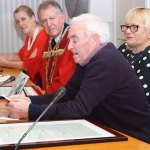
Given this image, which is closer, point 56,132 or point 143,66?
point 56,132

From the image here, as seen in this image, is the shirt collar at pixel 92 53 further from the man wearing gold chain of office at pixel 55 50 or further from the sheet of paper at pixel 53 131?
the man wearing gold chain of office at pixel 55 50

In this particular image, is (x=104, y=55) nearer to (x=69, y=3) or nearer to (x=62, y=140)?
(x=62, y=140)

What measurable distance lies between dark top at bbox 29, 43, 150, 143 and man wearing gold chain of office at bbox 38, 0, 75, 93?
2.83 ft

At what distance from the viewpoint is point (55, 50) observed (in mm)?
2770

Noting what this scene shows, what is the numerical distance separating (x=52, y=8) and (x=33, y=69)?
82 centimetres

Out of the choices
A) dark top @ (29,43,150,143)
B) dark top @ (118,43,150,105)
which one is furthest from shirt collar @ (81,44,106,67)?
dark top @ (118,43,150,105)

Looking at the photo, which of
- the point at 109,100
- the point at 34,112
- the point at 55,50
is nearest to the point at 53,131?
the point at 34,112

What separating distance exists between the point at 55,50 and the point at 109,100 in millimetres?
1235

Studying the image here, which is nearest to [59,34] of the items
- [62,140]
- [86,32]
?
[86,32]

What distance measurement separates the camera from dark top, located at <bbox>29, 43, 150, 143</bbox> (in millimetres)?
→ 1535

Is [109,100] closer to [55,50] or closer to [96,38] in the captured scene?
[96,38]

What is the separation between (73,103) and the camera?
5.07 feet

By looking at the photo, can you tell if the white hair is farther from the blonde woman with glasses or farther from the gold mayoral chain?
the gold mayoral chain

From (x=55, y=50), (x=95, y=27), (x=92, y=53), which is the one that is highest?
(x=95, y=27)
